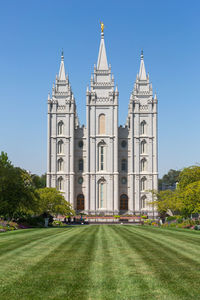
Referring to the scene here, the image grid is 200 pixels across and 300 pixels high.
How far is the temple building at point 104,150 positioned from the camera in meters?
77.1

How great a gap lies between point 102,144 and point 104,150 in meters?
1.28

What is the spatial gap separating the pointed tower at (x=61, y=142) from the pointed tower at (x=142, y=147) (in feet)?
39.8

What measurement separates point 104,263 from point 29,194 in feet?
85.1

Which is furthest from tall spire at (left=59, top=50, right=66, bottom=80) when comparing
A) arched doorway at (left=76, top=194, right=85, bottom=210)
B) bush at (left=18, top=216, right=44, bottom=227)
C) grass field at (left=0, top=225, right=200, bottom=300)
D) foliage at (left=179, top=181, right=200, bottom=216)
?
grass field at (left=0, top=225, right=200, bottom=300)

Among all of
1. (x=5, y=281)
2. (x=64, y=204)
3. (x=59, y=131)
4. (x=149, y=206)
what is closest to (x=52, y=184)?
(x=59, y=131)

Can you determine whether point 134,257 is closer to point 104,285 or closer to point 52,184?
point 104,285

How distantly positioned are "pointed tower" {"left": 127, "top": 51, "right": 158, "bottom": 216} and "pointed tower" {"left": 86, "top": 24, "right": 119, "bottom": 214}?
11.8ft

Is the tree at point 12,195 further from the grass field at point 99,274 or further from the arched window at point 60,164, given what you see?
the arched window at point 60,164

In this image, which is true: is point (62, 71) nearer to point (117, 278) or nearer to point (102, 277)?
point (102, 277)

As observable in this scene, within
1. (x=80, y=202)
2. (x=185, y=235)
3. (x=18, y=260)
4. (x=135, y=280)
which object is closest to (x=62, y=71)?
(x=80, y=202)

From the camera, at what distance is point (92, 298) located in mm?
8008

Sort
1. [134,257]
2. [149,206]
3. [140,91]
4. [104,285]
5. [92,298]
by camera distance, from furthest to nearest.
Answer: [140,91]
[149,206]
[134,257]
[104,285]
[92,298]

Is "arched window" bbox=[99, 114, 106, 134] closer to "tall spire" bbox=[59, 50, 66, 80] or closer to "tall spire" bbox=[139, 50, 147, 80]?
"tall spire" bbox=[139, 50, 147, 80]

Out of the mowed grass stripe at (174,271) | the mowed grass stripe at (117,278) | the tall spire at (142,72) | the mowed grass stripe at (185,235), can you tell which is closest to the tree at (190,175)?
the mowed grass stripe at (185,235)
